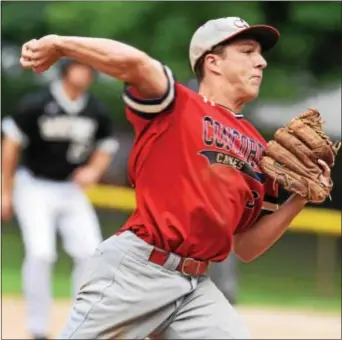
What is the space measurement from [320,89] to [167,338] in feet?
32.0

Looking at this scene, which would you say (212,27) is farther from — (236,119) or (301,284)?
(301,284)

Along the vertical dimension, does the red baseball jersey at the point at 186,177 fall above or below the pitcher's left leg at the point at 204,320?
above

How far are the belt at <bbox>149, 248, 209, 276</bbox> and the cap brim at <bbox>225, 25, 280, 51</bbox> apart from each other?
787 millimetres

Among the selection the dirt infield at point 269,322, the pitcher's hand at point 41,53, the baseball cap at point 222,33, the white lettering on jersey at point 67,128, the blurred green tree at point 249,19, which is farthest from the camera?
the blurred green tree at point 249,19

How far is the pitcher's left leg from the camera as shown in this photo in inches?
137

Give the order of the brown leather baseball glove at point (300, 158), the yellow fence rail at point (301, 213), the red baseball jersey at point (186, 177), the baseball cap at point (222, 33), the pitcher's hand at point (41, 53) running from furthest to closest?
the yellow fence rail at point (301, 213), the brown leather baseball glove at point (300, 158), the baseball cap at point (222, 33), the red baseball jersey at point (186, 177), the pitcher's hand at point (41, 53)

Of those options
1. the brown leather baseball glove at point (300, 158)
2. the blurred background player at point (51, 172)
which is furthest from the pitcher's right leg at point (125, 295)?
the blurred background player at point (51, 172)

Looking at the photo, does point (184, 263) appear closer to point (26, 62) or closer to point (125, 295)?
point (125, 295)

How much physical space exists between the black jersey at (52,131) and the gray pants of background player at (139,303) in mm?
3592

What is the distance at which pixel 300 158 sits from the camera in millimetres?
3846

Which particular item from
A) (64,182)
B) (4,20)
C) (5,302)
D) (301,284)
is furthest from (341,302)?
(4,20)

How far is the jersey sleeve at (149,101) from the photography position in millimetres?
3320

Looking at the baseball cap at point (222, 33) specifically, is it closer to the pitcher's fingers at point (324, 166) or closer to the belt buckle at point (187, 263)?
the pitcher's fingers at point (324, 166)

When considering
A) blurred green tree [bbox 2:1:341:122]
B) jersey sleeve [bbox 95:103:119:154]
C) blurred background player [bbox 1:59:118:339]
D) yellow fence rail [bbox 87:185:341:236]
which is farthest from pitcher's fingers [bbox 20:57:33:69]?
blurred green tree [bbox 2:1:341:122]
